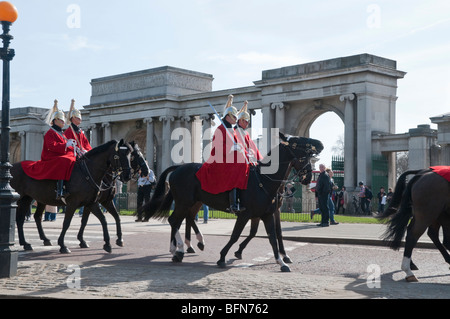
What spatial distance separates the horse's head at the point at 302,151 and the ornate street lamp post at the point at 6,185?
4.59m

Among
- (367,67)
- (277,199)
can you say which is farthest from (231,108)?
(367,67)

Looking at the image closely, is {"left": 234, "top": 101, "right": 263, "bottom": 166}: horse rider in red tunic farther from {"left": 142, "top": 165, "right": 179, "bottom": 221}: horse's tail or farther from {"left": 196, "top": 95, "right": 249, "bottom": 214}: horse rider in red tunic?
{"left": 142, "top": 165, "right": 179, "bottom": 221}: horse's tail

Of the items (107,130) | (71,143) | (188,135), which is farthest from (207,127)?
(71,143)

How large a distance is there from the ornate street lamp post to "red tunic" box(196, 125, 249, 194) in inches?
129

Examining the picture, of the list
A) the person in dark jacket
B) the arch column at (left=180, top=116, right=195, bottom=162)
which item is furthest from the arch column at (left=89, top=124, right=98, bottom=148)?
the person in dark jacket

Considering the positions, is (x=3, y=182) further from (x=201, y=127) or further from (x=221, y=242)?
(x=201, y=127)

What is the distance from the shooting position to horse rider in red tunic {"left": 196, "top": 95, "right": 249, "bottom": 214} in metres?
10.5

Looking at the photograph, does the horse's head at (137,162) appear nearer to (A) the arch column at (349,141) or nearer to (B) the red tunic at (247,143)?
(B) the red tunic at (247,143)

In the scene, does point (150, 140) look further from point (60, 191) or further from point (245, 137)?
point (245, 137)

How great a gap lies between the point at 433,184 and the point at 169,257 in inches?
207

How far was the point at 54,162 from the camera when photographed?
1260cm

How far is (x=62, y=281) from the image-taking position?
840cm

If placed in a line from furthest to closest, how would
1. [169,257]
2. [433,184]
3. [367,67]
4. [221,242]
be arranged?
1. [367,67]
2. [221,242]
3. [169,257]
4. [433,184]

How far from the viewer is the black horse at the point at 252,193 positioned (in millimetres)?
10414
